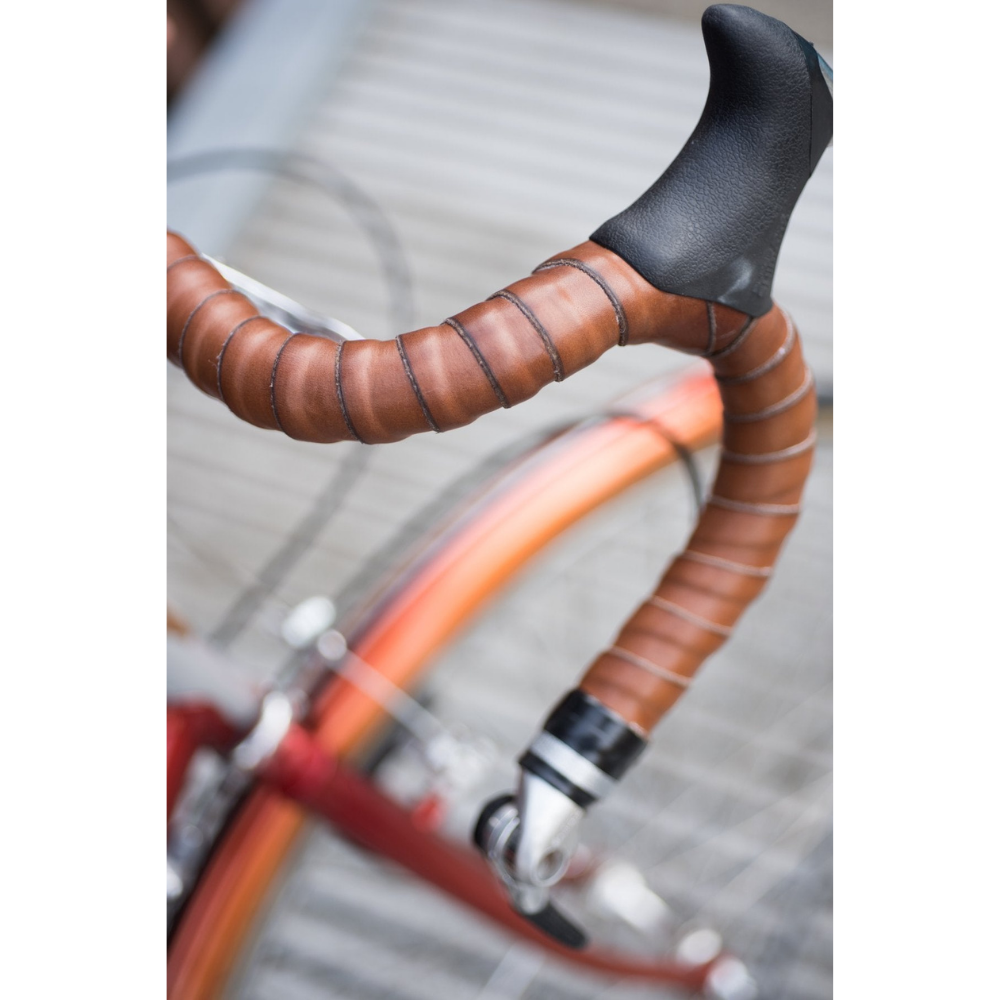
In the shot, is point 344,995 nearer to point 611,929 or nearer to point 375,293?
point 611,929

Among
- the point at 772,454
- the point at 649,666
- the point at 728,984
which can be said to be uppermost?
the point at 772,454

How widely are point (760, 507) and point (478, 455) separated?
1109 mm

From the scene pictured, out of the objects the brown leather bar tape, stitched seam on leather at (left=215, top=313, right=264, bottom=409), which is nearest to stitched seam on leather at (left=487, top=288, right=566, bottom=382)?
the brown leather bar tape

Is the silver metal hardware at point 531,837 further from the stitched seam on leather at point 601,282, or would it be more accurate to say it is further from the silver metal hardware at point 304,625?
the silver metal hardware at point 304,625

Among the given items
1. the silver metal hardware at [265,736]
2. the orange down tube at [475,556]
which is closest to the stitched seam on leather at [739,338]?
the orange down tube at [475,556]

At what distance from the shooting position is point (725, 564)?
0.45 metres

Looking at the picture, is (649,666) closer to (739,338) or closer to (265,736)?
(739,338)

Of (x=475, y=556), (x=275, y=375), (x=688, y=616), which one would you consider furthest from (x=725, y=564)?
(x=475, y=556)

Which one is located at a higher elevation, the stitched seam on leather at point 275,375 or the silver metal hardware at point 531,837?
the stitched seam on leather at point 275,375

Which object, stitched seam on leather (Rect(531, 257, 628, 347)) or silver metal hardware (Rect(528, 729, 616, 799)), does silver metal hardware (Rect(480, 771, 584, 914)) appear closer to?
silver metal hardware (Rect(528, 729, 616, 799))

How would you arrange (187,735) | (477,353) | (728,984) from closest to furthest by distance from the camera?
(477,353), (187,735), (728,984)

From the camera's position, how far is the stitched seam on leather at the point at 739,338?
1.19 feet

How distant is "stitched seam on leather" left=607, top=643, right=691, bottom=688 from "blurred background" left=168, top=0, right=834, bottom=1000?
408 millimetres
